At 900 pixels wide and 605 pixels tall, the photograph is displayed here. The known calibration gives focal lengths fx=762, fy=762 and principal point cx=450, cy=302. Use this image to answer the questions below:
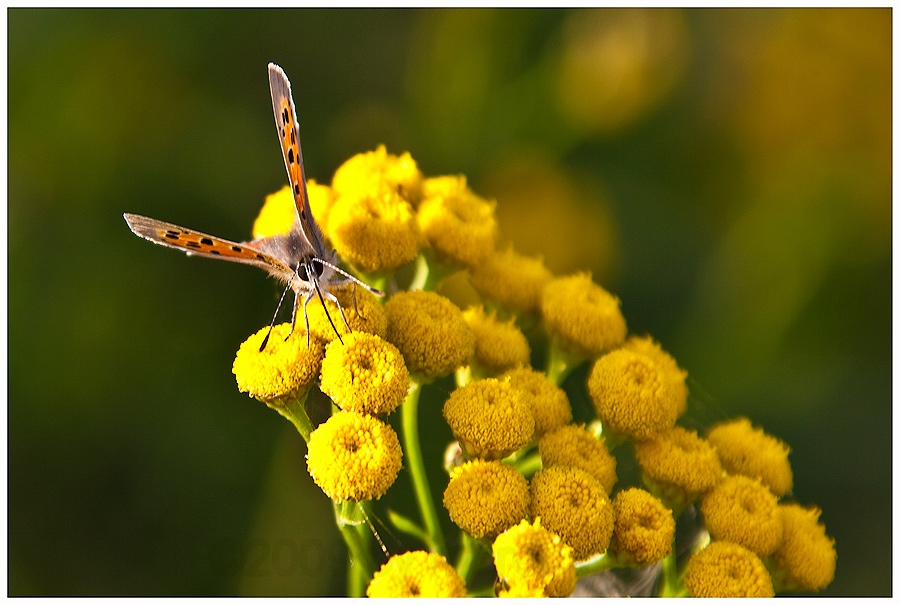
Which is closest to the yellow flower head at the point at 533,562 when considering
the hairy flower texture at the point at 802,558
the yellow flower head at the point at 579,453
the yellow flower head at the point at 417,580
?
the yellow flower head at the point at 417,580

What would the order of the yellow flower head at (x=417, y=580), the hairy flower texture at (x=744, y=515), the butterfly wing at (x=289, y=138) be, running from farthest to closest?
the hairy flower texture at (x=744, y=515), the butterfly wing at (x=289, y=138), the yellow flower head at (x=417, y=580)

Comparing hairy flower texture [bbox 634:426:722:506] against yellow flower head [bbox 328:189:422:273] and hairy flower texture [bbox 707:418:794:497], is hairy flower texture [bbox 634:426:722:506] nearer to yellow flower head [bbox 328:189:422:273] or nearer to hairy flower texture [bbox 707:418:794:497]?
hairy flower texture [bbox 707:418:794:497]

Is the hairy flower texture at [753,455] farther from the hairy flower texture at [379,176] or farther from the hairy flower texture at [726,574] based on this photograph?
the hairy flower texture at [379,176]

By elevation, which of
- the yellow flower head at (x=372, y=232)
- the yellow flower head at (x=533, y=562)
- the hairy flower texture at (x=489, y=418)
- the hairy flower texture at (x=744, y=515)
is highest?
the yellow flower head at (x=372, y=232)

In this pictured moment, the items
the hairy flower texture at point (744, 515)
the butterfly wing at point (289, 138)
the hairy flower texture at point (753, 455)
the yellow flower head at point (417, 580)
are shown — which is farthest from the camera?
the hairy flower texture at point (753, 455)

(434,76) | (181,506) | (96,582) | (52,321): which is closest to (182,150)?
(52,321)

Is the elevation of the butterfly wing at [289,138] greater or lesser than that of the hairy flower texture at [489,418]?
greater

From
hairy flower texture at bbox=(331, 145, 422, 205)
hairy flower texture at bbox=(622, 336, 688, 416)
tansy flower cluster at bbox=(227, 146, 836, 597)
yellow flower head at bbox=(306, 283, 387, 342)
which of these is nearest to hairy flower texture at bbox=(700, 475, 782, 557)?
tansy flower cluster at bbox=(227, 146, 836, 597)
